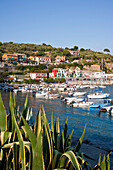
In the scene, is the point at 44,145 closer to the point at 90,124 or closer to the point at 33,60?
the point at 90,124

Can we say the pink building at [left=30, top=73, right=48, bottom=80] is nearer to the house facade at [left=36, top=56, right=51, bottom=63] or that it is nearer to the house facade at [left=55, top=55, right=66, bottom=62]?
the house facade at [left=36, top=56, right=51, bottom=63]

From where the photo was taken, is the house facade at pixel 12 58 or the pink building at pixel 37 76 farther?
the house facade at pixel 12 58

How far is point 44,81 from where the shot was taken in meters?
64.5

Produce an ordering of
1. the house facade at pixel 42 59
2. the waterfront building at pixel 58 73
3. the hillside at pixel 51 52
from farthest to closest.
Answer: the hillside at pixel 51 52
the house facade at pixel 42 59
the waterfront building at pixel 58 73

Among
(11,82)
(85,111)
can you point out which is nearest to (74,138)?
(85,111)

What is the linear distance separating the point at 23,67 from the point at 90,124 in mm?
57379

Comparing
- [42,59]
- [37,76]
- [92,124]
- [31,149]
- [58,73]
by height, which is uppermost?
[42,59]

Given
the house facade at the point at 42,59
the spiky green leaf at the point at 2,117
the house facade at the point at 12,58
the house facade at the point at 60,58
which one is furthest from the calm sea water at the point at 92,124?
the house facade at the point at 60,58

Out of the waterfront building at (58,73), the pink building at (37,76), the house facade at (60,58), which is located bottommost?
the pink building at (37,76)

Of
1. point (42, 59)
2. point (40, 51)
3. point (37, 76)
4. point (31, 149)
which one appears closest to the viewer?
point (31, 149)

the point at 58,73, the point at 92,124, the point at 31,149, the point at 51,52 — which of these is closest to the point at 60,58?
the point at 51,52

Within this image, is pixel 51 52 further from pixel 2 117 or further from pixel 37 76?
pixel 2 117

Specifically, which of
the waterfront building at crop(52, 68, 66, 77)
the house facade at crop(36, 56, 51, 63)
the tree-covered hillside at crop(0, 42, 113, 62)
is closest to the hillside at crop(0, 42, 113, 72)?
the tree-covered hillside at crop(0, 42, 113, 62)

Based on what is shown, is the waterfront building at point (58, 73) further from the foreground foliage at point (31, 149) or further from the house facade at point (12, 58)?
the foreground foliage at point (31, 149)
